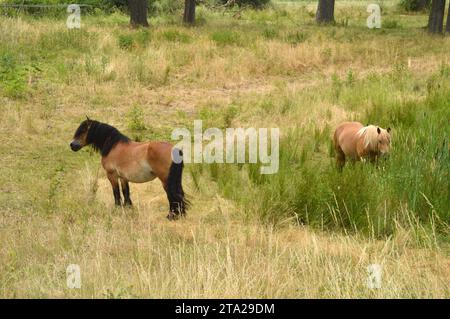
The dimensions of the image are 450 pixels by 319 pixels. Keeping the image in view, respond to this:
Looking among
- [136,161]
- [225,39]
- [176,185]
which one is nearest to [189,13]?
[225,39]

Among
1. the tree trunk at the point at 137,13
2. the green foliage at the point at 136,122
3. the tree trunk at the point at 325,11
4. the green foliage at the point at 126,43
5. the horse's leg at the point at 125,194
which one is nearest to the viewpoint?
the horse's leg at the point at 125,194

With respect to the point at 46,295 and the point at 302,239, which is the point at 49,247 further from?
the point at 302,239

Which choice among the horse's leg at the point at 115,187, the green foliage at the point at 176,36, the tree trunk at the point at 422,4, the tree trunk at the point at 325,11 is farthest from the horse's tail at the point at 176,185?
the tree trunk at the point at 422,4

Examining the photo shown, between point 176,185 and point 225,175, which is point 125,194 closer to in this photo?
point 176,185

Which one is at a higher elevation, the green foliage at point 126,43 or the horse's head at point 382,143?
the horse's head at point 382,143

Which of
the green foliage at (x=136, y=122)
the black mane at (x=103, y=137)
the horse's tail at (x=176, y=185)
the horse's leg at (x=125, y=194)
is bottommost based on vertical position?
the green foliage at (x=136, y=122)

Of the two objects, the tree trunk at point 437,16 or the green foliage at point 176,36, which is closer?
the green foliage at point 176,36

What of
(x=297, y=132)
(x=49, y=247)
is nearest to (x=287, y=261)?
(x=49, y=247)

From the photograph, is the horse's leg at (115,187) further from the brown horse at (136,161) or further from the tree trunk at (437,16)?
the tree trunk at (437,16)

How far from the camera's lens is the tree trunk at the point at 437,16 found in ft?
71.5

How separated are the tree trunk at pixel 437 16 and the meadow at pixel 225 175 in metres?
3.07

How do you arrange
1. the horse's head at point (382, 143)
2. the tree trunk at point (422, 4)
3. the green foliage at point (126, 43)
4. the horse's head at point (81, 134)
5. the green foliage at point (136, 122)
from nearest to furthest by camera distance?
the horse's head at point (81, 134) → the horse's head at point (382, 143) → the green foliage at point (136, 122) → the green foliage at point (126, 43) → the tree trunk at point (422, 4)

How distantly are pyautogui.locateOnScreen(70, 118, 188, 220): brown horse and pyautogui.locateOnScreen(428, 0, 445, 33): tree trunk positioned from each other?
16400 mm

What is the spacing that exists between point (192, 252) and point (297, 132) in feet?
16.9
